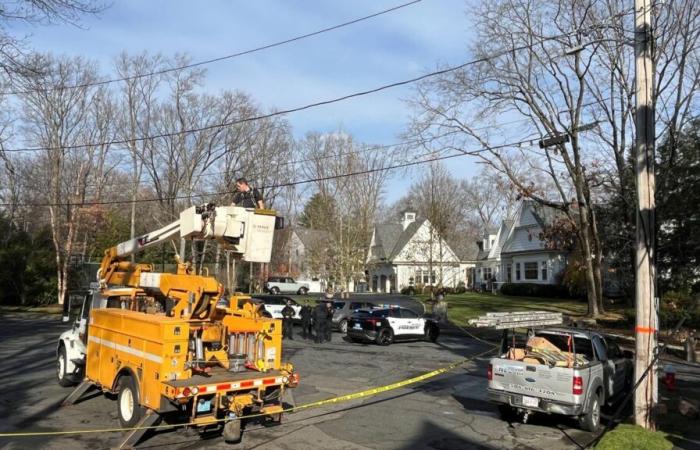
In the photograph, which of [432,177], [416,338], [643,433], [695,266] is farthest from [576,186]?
[643,433]

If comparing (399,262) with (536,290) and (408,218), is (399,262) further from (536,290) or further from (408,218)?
(536,290)

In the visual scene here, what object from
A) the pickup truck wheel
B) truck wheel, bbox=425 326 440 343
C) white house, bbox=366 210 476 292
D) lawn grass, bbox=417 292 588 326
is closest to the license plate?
the pickup truck wheel

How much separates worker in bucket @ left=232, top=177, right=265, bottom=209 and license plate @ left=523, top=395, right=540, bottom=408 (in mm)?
5246

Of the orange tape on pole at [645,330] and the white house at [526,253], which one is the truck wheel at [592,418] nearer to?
the orange tape on pole at [645,330]

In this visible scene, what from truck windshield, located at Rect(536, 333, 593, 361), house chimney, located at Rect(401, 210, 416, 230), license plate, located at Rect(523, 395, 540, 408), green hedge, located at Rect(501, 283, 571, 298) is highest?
house chimney, located at Rect(401, 210, 416, 230)

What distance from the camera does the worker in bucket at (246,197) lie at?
918cm

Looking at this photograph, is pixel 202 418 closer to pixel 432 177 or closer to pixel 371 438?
pixel 371 438

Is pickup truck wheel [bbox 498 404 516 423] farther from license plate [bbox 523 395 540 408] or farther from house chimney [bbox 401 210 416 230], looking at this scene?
house chimney [bbox 401 210 416 230]

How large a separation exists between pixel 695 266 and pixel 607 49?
1301cm

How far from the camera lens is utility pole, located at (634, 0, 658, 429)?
891cm

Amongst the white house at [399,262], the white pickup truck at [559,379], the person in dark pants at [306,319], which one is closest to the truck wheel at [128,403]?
the white pickup truck at [559,379]

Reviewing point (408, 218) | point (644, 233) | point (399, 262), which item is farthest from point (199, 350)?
point (408, 218)

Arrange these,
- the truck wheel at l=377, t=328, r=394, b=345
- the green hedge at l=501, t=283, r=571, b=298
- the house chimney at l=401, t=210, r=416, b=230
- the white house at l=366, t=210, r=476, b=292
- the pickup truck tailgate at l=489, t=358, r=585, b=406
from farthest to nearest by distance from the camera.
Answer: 1. the house chimney at l=401, t=210, r=416, b=230
2. the white house at l=366, t=210, r=476, b=292
3. the green hedge at l=501, t=283, r=571, b=298
4. the truck wheel at l=377, t=328, r=394, b=345
5. the pickup truck tailgate at l=489, t=358, r=585, b=406

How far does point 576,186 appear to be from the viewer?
27031mm
